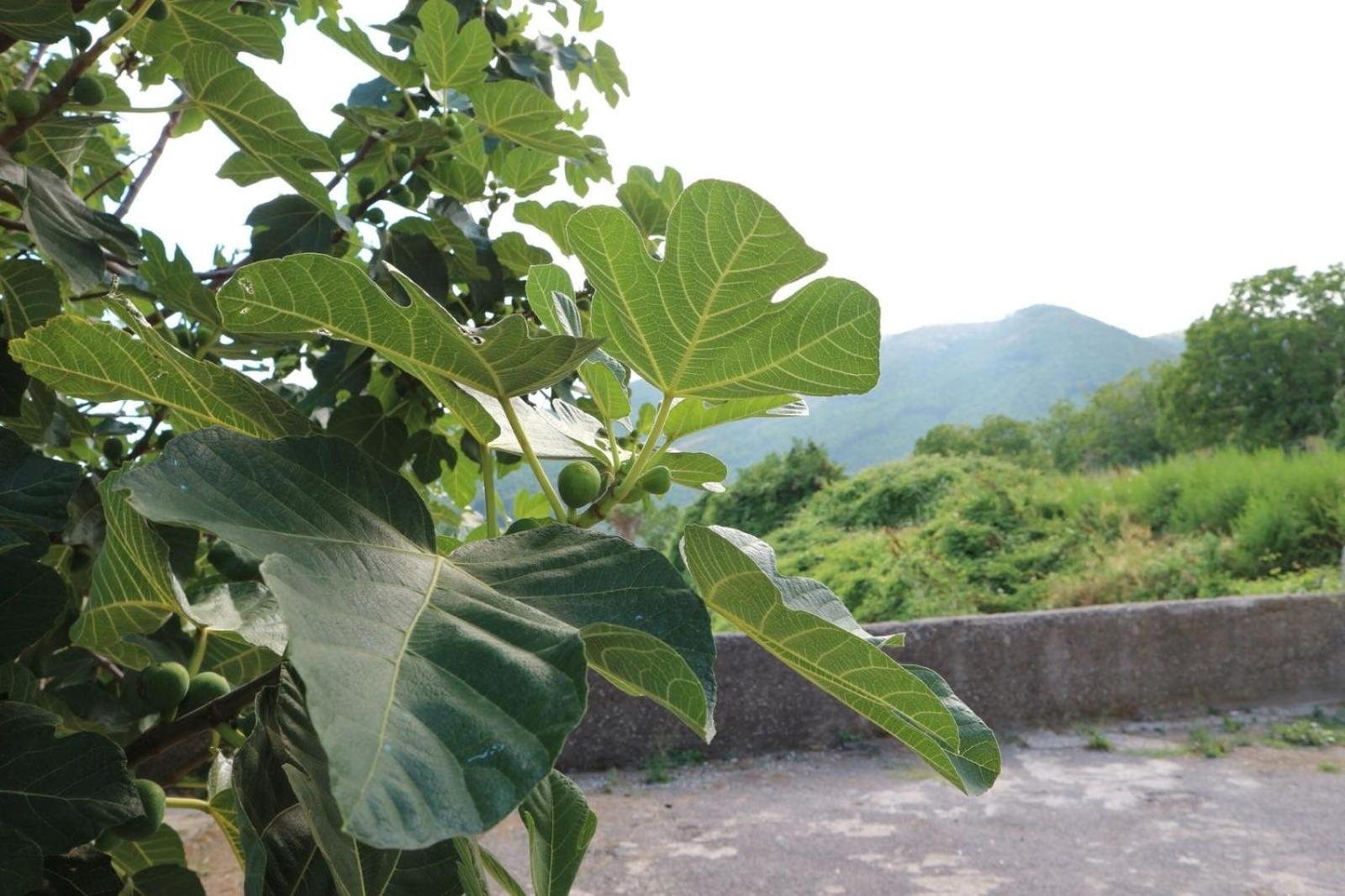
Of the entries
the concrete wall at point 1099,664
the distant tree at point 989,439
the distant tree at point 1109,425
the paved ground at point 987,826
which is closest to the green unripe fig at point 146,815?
the paved ground at point 987,826

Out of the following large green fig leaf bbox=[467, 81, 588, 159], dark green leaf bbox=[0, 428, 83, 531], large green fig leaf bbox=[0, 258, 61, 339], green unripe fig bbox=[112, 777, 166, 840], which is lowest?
green unripe fig bbox=[112, 777, 166, 840]

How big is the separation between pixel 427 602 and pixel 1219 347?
63.1 feet

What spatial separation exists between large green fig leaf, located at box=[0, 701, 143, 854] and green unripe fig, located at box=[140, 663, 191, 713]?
47 millimetres

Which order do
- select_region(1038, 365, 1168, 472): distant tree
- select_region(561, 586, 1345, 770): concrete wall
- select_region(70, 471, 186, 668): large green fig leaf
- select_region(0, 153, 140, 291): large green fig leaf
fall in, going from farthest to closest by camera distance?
select_region(1038, 365, 1168, 472): distant tree, select_region(561, 586, 1345, 770): concrete wall, select_region(0, 153, 140, 291): large green fig leaf, select_region(70, 471, 186, 668): large green fig leaf

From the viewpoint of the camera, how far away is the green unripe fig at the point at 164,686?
0.63 meters

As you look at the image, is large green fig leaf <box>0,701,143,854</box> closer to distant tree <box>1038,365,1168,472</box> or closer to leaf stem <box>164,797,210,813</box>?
leaf stem <box>164,797,210,813</box>

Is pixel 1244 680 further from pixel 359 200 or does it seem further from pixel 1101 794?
pixel 359 200

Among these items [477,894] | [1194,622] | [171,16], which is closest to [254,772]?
[477,894]

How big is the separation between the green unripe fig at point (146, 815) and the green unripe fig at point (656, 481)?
0.40 metres

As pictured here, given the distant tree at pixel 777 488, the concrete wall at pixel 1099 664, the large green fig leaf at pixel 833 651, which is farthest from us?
the distant tree at pixel 777 488

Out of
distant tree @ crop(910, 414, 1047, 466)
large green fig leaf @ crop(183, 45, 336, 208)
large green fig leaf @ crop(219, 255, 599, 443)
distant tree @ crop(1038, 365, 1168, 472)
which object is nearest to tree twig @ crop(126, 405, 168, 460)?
large green fig leaf @ crop(183, 45, 336, 208)

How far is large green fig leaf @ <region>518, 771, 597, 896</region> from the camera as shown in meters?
0.48

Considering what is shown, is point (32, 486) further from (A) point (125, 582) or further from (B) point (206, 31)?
(B) point (206, 31)

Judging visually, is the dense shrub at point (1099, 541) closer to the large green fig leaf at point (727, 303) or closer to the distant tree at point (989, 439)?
the large green fig leaf at point (727, 303)
